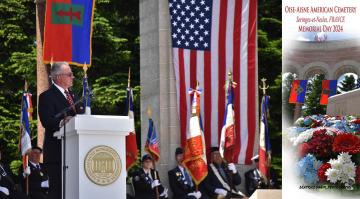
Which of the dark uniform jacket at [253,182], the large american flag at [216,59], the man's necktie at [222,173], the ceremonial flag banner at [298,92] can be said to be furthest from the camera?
the large american flag at [216,59]

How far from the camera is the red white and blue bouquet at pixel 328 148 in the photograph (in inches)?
541

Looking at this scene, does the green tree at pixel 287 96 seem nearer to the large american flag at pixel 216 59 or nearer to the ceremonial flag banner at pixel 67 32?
the ceremonial flag banner at pixel 67 32

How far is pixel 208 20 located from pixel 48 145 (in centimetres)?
1030

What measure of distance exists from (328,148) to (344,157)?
23 cm

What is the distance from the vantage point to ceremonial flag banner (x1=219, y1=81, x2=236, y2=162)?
22656 mm

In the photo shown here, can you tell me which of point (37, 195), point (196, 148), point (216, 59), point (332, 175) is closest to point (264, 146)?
point (196, 148)

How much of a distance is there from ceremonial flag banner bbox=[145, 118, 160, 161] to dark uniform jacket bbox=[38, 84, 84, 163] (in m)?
8.00

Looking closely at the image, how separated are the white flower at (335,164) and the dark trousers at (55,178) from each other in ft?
11.0

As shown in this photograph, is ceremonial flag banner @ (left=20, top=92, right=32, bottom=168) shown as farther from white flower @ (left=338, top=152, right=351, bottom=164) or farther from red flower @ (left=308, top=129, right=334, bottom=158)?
white flower @ (left=338, top=152, right=351, bottom=164)

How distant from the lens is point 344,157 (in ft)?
45.3

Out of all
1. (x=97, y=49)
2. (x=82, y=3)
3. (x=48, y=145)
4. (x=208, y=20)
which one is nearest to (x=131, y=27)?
(x=97, y=49)

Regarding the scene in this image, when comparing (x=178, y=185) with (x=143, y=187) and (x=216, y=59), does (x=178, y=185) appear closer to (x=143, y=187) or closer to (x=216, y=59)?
(x=143, y=187)

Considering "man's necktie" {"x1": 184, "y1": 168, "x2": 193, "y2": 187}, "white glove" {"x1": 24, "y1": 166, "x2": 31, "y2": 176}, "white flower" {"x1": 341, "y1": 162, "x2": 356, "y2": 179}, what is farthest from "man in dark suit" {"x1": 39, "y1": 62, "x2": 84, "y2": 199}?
"man's necktie" {"x1": 184, "y1": 168, "x2": 193, "y2": 187}

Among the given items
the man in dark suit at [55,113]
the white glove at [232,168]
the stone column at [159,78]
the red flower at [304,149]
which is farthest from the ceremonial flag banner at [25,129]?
the red flower at [304,149]
